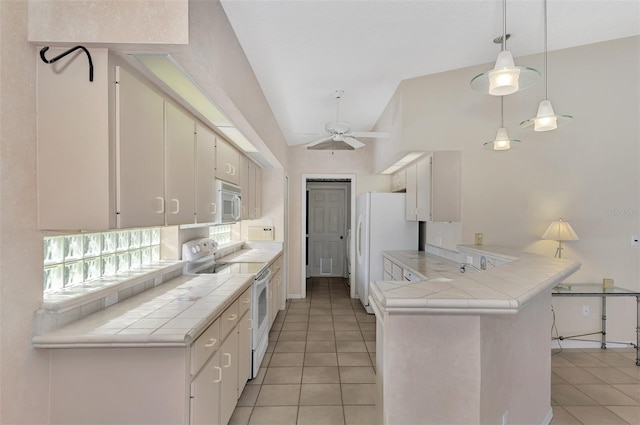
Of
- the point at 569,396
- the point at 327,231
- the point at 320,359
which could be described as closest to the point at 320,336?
the point at 320,359

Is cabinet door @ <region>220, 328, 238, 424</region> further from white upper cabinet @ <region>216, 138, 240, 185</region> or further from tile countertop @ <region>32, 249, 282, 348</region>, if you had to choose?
white upper cabinet @ <region>216, 138, 240, 185</region>

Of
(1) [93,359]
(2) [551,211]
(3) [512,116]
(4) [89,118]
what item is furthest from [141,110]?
(2) [551,211]

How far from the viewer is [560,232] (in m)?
3.19

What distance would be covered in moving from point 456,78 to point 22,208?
3.60 metres

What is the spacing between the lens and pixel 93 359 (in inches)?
55.4

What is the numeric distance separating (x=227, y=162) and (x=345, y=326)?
2.49m

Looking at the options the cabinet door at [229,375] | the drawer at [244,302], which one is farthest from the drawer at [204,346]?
the drawer at [244,302]

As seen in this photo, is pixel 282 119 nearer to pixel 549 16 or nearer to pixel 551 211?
pixel 549 16

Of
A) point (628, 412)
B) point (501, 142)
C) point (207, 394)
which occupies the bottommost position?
point (628, 412)

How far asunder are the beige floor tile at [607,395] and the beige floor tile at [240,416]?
265 centimetres

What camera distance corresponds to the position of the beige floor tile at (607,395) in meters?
2.48

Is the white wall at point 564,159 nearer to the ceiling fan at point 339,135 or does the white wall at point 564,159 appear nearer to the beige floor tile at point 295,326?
the ceiling fan at point 339,135

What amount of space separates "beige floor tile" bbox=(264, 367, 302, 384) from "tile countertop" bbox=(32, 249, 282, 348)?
98 cm

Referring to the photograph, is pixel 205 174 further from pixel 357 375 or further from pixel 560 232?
pixel 560 232
